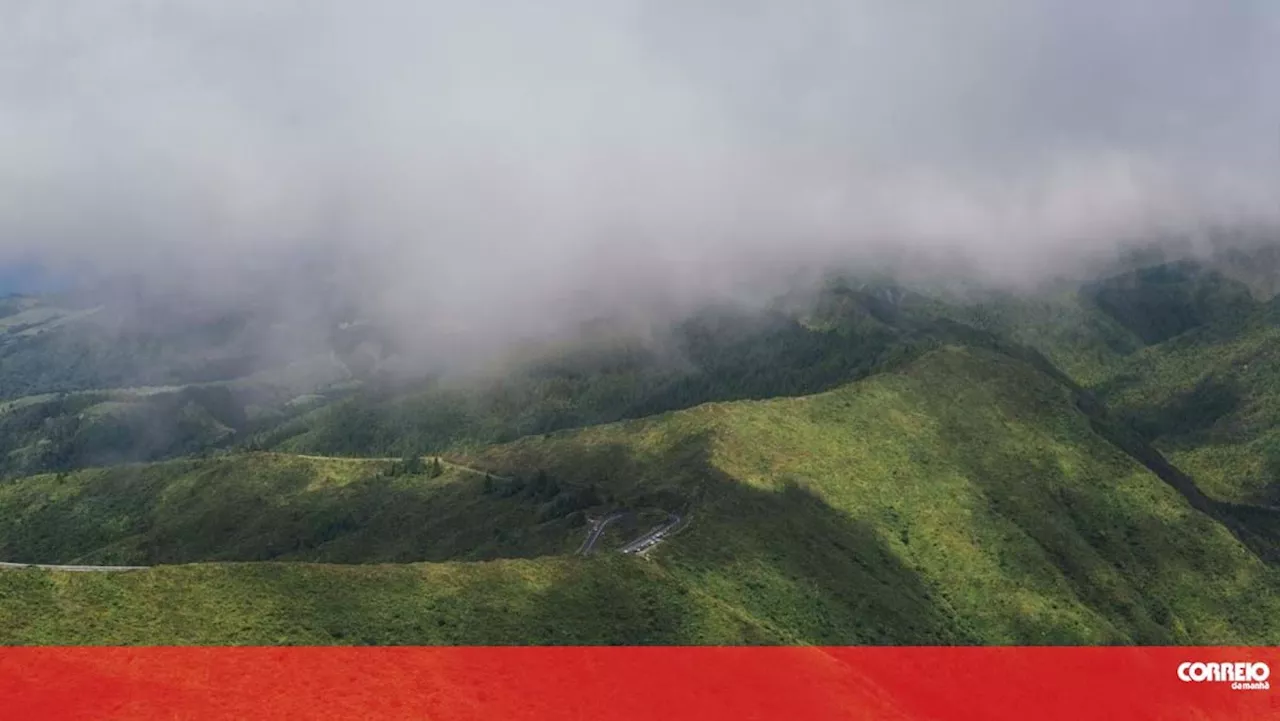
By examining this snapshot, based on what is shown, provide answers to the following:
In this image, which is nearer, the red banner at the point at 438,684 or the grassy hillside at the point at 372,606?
the red banner at the point at 438,684

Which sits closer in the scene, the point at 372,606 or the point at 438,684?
the point at 438,684

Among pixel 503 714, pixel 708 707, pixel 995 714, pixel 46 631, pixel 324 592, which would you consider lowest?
pixel 995 714

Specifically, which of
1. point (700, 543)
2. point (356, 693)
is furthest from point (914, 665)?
point (356, 693)

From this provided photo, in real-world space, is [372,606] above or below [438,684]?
above

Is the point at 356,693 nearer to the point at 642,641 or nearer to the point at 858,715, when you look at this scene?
the point at 642,641

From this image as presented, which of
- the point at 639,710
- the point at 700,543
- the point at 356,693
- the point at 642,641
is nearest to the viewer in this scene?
the point at 356,693

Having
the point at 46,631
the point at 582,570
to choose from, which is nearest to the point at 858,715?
the point at 582,570

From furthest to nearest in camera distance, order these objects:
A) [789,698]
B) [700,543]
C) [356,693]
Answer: [700,543] → [789,698] → [356,693]

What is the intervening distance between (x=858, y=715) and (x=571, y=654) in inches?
1649

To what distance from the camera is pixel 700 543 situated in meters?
193

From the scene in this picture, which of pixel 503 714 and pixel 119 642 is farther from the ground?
pixel 119 642

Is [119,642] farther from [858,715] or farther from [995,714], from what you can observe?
[995,714]

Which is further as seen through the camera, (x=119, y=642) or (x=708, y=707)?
(x=708, y=707)

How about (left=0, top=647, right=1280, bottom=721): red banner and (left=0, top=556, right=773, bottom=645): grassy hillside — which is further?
(left=0, top=556, right=773, bottom=645): grassy hillside
